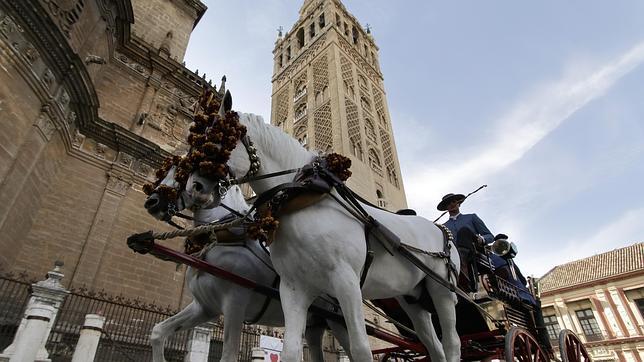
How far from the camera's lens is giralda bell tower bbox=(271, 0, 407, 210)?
2256 cm

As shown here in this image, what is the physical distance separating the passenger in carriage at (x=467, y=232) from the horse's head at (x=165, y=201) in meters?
3.29

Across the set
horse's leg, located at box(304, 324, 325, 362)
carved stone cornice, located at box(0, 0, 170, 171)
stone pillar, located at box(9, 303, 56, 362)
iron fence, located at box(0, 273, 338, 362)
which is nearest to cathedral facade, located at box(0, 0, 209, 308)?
carved stone cornice, located at box(0, 0, 170, 171)

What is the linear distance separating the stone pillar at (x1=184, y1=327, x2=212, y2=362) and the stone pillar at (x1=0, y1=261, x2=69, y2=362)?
198 cm

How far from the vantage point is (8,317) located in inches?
238

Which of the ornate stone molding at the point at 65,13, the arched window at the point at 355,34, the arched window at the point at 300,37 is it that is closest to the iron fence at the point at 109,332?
the ornate stone molding at the point at 65,13

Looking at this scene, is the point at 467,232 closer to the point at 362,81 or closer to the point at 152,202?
the point at 152,202

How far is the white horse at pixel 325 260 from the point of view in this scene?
7.48 ft

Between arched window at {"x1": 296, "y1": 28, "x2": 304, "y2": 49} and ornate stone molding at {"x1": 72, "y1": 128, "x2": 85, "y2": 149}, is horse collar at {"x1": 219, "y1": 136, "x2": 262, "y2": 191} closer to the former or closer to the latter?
ornate stone molding at {"x1": 72, "y1": 128, "x2": 85, "y2": 149}

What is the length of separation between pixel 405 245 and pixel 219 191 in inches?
59.4

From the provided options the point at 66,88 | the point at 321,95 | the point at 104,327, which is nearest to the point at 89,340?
the point at 104,327

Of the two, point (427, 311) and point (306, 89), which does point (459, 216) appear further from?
point (306, 89)

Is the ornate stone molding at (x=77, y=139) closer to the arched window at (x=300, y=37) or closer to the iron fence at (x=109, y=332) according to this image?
the iron fence at (x=109, y=332)

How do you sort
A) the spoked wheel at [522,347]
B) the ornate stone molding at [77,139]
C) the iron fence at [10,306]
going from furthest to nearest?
the ornate stone molding at [77,139]
the iron fence at [10,306]
the spoked wheel at [522,347]

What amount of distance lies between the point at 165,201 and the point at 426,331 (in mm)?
2537
